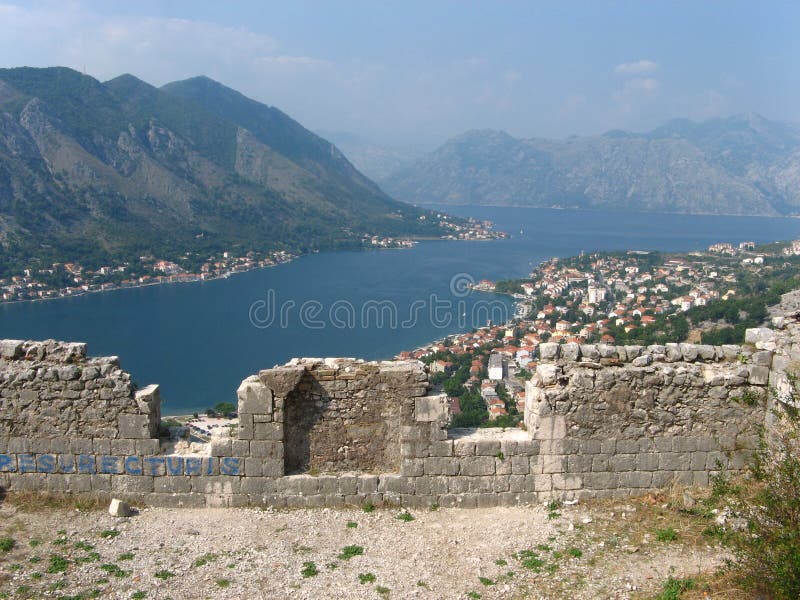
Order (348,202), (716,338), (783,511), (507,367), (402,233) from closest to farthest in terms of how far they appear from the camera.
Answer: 1. (783,511)
2. (716,338)
3. (507,367)
4. (402,233)
5. (348,202)

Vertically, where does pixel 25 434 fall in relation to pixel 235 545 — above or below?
above

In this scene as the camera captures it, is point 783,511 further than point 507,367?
No

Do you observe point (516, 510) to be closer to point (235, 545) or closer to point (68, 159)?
point (235, 545)

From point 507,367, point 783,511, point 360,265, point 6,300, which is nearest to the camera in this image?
point 783,511

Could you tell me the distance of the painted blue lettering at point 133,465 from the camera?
858 centimetres

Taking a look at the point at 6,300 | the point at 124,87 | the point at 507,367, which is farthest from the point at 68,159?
the point at 507,367

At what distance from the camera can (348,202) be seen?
183 metres

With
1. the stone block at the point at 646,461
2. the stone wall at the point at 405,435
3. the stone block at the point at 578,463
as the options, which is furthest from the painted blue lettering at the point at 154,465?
the stone block at the point at 646,461

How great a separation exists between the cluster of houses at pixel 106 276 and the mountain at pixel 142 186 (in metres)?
4.06

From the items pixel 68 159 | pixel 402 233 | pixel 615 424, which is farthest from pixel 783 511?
pixel 402 233

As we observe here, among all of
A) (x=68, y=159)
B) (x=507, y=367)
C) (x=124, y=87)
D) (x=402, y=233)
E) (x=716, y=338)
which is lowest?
(x=507, y=367)

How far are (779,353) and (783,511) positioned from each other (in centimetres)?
349

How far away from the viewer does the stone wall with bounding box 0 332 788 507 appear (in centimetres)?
851

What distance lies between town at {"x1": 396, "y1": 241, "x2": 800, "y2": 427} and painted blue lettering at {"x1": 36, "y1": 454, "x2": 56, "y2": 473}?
5.58 m
